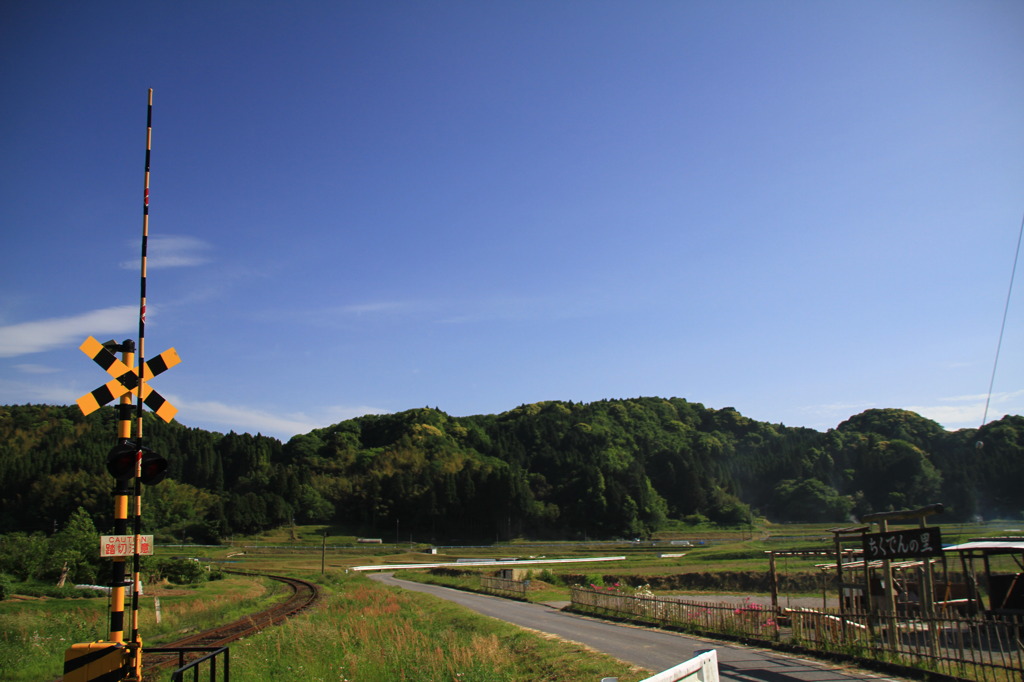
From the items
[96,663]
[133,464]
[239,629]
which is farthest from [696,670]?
[239,629]

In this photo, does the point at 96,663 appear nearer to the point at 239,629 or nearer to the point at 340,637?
the point at 340,637

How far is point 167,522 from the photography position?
3898 inches

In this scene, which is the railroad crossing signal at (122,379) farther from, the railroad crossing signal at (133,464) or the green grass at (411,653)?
the green grass at (411,653)

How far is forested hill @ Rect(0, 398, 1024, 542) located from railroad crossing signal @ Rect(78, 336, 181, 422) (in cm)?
9364

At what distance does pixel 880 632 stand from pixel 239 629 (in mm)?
22256

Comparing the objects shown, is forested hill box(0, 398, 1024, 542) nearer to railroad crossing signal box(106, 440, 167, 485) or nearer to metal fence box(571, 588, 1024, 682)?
metal fence box(571, 588, 1024, 682)

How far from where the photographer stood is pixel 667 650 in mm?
18688

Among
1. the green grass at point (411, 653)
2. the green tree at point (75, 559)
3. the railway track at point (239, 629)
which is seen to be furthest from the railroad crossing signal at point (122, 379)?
the green tree at point (75, 559)

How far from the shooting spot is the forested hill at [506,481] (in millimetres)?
113438

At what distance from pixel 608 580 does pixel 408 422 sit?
482ft

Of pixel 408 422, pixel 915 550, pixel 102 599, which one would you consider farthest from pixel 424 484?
pixel 915 550

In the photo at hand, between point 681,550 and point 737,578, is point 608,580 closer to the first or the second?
point 737,578

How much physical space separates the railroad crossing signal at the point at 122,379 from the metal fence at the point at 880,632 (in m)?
14.4

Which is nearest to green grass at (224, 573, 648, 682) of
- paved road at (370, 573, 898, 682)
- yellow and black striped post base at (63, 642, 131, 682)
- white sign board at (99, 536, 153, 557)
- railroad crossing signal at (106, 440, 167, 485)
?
paved road at (370, 573, 898, 682)
